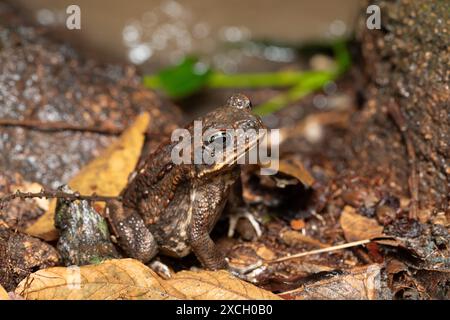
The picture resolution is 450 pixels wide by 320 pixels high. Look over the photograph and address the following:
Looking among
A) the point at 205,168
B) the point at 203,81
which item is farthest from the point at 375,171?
the point at 203,81

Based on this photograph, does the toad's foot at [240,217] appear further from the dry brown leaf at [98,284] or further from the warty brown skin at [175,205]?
the dry brown leaf at [98,284]

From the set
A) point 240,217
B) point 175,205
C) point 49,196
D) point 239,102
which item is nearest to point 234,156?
point 239,102

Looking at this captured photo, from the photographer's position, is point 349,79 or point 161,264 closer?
point 161,264

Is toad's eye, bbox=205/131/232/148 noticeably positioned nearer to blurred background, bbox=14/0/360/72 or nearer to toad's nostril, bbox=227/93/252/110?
toad's nostril, bbox=227/93/252/110

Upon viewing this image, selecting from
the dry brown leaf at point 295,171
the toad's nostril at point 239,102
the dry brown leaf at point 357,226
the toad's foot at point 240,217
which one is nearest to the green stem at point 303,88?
the dry brown leaf at point 295,171

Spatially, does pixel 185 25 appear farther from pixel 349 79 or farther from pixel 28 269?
pixel 28 269
